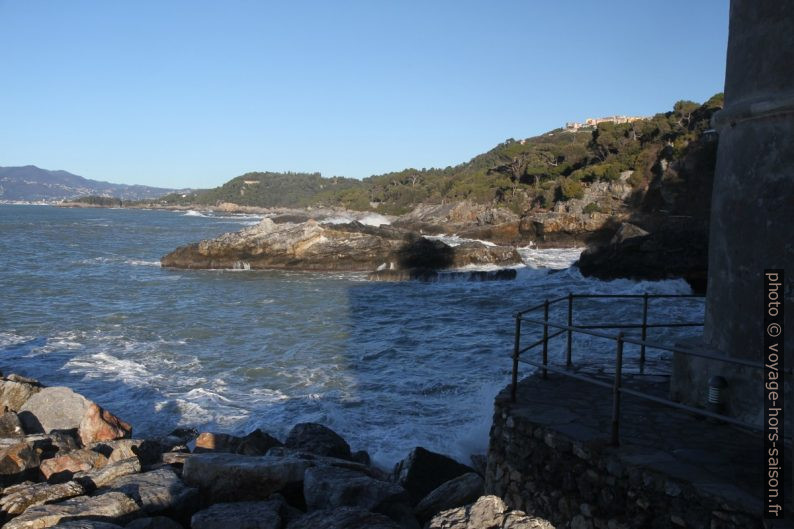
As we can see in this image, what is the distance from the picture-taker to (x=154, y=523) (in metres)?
4.34

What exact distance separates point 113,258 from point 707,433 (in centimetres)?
3585

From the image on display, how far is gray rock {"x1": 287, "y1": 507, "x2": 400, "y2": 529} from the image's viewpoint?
3.94 metres

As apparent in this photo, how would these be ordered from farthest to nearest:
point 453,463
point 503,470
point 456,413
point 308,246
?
1. point 308,246
2. point 456,413
3. point 453,463
4. point 503,470

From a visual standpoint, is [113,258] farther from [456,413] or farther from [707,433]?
[707,433]

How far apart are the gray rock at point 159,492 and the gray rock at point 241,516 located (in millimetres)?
545

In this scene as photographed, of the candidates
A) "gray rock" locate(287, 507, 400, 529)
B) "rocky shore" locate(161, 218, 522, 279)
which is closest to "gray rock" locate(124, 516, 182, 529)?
"gray rock" locate(287, 507, 400, 529)

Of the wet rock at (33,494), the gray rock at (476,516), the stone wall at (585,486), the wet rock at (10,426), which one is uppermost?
the stone wall at (585,486)

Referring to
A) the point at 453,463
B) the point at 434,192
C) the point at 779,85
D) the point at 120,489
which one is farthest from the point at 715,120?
the point at 434,192

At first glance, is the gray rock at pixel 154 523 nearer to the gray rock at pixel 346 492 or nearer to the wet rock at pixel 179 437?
the gray rock at pixel 346 492

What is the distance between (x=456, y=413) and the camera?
9.42 meters

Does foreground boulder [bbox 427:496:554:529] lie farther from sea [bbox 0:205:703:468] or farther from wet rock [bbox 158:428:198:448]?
wet rock [bbox 158:428:198:448]

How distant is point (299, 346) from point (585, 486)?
10650 millimetres

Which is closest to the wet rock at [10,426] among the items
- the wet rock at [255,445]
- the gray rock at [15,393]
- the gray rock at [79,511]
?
the gray rock at [15,393]

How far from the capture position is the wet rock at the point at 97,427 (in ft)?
25.1
